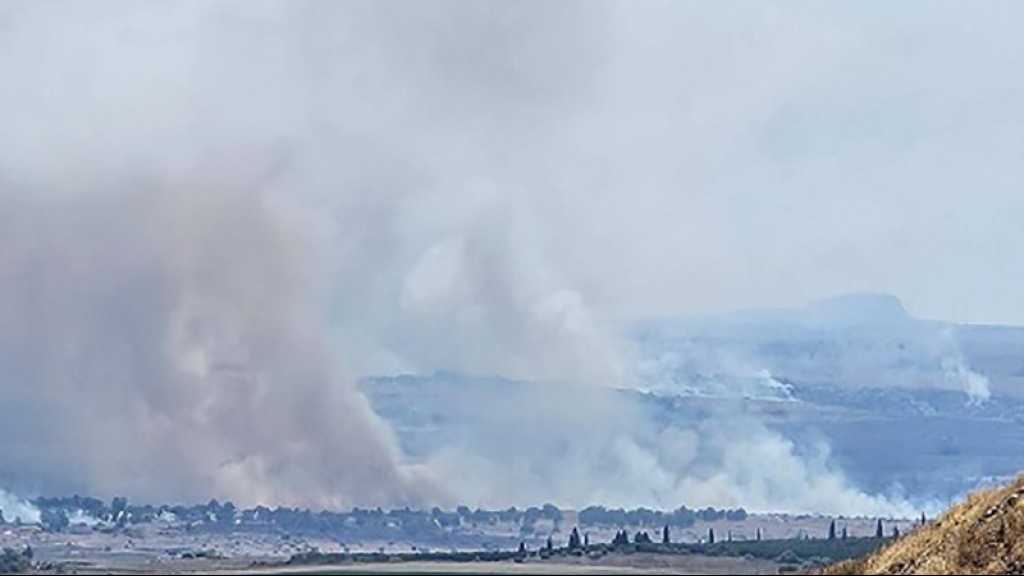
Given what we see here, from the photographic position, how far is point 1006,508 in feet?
510

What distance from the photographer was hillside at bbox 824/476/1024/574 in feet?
481

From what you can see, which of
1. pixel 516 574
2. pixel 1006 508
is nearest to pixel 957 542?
pixel 1006 508

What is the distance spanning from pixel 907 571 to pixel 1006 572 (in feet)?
22.6

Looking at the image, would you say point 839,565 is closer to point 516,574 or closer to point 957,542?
point 957,542

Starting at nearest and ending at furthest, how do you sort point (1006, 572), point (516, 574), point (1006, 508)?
point (1006, 572)
point (1006, 508)
point (516, 574)

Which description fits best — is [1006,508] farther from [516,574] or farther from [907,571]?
[516,574]

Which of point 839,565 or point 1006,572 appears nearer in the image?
point 1006,572

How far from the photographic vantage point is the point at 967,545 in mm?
151625

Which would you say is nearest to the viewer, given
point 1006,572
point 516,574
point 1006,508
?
point 1006,572

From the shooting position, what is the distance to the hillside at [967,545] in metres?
147

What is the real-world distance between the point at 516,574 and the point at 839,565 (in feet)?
156

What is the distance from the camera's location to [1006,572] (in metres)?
144

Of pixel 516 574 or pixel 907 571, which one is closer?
pixel 907 571

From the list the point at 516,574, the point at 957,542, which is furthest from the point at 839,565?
the point at 516,574
